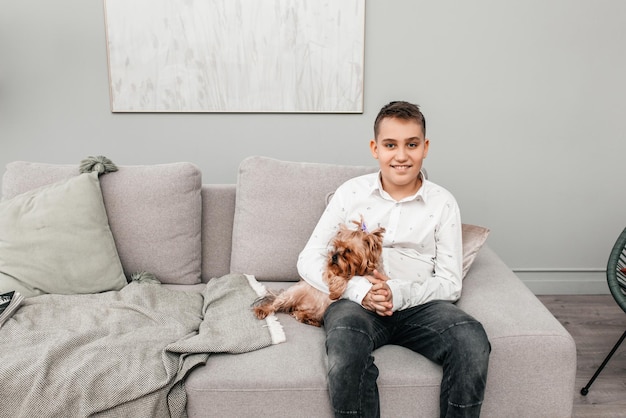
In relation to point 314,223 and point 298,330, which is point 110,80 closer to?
point 314,223

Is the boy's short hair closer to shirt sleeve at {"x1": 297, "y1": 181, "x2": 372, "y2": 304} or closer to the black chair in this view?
shirt sleeve at {"x1": 297, "y1": 181, "x2": 372, "y2": 304}

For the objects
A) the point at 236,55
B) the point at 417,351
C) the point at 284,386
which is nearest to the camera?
the point at 284,386

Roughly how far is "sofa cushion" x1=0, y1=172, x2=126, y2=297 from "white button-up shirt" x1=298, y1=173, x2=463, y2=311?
0.82 meters

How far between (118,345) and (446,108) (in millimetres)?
2097

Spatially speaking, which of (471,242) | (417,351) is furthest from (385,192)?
(417,351)

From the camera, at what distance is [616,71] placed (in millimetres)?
2789

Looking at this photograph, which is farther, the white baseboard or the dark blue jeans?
the white baseboard

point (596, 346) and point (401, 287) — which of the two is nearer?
point (401, 287)

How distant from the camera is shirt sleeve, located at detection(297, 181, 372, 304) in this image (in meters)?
1.65

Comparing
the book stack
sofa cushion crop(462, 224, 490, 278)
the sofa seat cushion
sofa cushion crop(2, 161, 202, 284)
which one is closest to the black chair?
sofa cushion crop(462, 224, 490, 278)

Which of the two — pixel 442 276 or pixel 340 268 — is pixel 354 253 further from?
pixel 442 276

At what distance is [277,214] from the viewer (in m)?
2.07

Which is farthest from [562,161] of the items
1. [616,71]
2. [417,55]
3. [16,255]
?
[16,255]

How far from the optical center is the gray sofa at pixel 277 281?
145 centimetres
